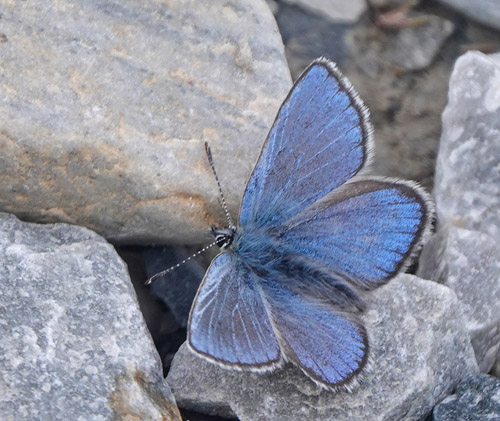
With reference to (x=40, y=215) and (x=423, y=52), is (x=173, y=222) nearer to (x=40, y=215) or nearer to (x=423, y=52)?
(x=40, y=215)

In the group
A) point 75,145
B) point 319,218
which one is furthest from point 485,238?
point 75,145

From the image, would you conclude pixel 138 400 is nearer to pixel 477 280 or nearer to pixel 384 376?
pixel 384 376

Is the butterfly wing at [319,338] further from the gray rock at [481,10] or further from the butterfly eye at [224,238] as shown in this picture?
the gray rock at [481,10]

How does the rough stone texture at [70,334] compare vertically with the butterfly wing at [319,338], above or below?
below

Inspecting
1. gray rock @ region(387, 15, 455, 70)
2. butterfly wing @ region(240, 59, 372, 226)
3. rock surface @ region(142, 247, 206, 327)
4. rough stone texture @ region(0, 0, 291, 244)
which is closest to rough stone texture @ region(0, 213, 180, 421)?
rough stone texture @ region(0, 0, 291, 244)

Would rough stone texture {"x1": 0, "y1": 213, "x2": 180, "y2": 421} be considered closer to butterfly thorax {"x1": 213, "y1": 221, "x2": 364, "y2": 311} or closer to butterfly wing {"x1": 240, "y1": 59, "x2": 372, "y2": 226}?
butterfly thorax {"x1": 213, "y1": 221, "x2": 364, "y2": 311}

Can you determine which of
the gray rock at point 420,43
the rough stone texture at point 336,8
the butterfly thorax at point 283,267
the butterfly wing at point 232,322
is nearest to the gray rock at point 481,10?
the gray rock at point 420,43

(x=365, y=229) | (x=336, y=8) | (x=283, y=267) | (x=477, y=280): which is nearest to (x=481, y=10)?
(x=336, y=8)
